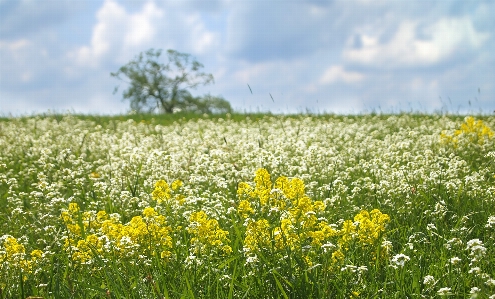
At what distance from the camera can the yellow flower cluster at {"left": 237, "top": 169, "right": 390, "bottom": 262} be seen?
4246 millimetres

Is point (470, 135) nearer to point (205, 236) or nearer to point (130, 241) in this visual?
point (205, 236)

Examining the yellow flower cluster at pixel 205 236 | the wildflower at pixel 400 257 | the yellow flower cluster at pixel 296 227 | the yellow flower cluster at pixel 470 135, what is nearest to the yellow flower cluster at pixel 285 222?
the yellow flower cluster at pixel 296 227

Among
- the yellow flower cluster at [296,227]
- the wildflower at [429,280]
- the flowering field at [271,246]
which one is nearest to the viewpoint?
the wildflower at [429,280]

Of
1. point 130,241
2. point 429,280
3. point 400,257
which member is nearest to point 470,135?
point 400,257

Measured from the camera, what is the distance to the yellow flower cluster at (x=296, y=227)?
4.25 meters

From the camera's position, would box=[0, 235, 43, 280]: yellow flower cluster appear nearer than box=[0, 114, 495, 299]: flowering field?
No

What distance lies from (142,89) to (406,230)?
50193 mm

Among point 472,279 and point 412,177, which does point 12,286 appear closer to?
point 472,279

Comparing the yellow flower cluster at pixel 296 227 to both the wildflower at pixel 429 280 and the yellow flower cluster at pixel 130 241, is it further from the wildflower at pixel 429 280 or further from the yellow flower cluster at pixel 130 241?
the yellow flower cluster at pixel 130 241

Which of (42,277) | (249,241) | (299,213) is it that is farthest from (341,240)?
(42,277)

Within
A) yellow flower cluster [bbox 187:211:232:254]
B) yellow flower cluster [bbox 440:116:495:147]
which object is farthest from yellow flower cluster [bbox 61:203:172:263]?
yellow flower cluster [bbox 440:116:495:147]

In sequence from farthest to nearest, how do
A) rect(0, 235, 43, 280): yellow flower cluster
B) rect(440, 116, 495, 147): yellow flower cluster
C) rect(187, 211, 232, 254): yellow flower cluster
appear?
rect(440, 116, 495, 147): yellow flower cluster
rect(0, 235, 43, 280): yellow flower cluster
rect(187, 211, 232, 254): yellow flower cluster

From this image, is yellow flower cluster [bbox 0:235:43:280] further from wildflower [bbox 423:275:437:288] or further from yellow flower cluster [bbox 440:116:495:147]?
yellow flower cluster [bbox 440:116:495:147]

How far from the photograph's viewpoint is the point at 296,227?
4520 mm
